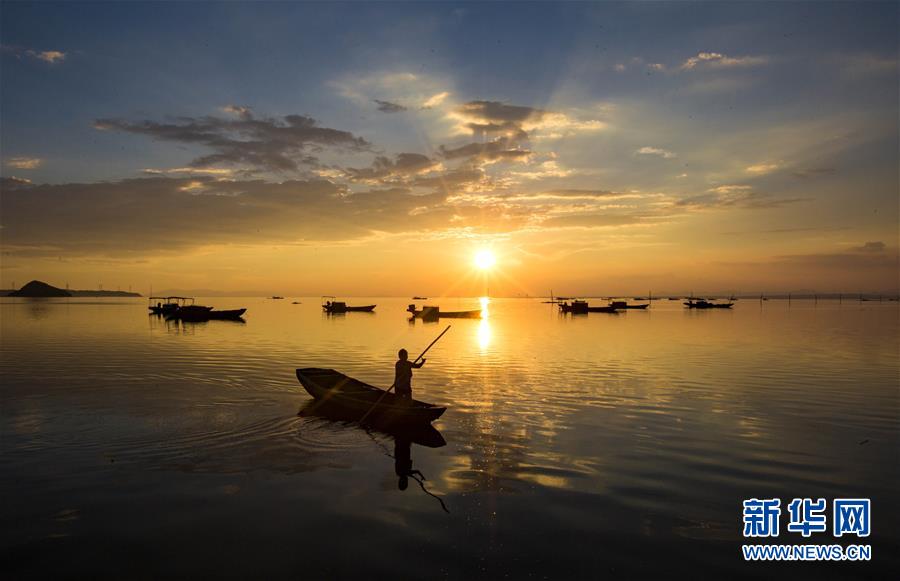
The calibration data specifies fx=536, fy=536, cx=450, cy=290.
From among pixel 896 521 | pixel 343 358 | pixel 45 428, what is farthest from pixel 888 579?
pixel 343 358

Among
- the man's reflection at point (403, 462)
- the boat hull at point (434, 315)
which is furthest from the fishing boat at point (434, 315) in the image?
the man's reflection at point (403, 462)

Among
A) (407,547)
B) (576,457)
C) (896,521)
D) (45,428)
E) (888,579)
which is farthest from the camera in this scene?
(45,428)

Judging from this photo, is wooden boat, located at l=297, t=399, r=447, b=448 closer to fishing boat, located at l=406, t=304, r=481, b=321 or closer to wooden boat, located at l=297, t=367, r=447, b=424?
wooden boat, located at l=297, t=367, r=447, b=424

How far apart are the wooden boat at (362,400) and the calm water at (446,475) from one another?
800 millimetres

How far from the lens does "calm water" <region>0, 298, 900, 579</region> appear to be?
839cm

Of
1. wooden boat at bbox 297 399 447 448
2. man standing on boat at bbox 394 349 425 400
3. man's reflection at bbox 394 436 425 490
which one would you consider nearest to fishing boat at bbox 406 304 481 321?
wooden boat at bbox 297 399 447 448

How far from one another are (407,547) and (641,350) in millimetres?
35158

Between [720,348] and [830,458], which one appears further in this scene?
[720,348]

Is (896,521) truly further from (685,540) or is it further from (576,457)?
(576,457)

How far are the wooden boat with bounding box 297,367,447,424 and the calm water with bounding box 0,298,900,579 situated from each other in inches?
31.5

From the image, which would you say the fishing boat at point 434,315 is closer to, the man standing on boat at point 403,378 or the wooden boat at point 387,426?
the wooden boat at point 387,426

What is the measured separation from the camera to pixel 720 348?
1640 inches

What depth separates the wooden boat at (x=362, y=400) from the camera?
627 inches

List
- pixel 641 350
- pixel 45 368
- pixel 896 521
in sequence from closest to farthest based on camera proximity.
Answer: pixel 896 521 → pixel 45 368 → pixel 641 350
